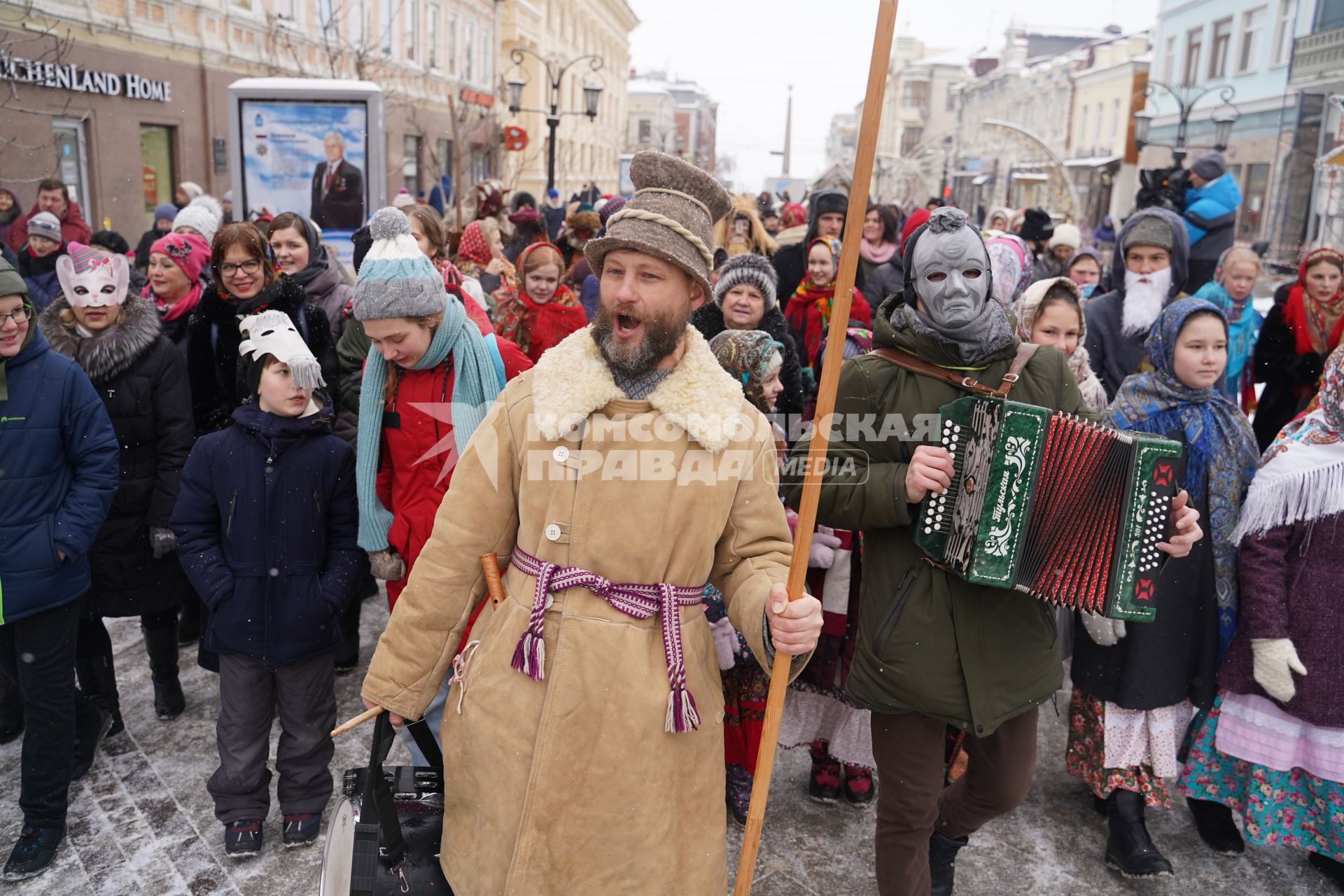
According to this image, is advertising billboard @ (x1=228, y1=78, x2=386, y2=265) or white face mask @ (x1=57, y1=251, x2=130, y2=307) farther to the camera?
advertising billboard @ (x1=228, y1=78, x2=386, y2=265)

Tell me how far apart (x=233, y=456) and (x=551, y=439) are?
1624 millimetres

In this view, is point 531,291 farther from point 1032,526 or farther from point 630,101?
point 630,101

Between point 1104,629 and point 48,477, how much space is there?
11.7 feet

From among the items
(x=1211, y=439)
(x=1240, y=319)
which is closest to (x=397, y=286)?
(x=1211, y=439)

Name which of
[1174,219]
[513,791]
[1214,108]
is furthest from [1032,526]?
[1214,108]

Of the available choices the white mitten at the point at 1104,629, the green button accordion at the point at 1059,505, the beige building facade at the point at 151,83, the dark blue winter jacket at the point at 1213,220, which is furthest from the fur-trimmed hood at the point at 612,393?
the beige building facade at the point at 151,83

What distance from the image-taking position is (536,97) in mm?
40719

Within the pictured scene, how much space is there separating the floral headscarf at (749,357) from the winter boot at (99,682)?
275 centimetres

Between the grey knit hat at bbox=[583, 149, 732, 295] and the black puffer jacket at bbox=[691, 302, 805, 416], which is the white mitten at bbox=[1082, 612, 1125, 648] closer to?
the black puffer jacket at bbox=[691, 302, 805, 416]

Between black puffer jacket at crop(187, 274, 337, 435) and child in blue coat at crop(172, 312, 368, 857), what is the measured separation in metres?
0.79

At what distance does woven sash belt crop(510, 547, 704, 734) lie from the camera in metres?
2.15

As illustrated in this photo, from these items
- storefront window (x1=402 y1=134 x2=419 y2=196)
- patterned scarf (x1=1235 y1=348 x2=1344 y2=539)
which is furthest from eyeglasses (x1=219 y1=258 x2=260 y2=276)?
storefront window (x1=402 y1=134 x2=419 y2=196)

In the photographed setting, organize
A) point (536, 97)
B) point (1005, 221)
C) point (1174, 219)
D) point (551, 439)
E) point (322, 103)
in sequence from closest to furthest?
point (551, 439)
point (1174, 219)
point (322, 103)
point (1005, 221)
point (536, 97)

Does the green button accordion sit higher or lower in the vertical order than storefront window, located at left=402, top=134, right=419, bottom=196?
lower
